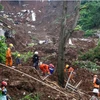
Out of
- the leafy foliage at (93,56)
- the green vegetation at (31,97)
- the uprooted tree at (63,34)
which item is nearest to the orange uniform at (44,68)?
the uprooted tree at (63,34)

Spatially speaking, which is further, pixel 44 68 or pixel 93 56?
pixel 93 56

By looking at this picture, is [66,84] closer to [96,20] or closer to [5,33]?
[5,33]

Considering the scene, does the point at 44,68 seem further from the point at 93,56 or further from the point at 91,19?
the point at 91,19

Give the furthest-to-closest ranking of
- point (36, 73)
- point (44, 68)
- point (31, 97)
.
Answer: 1. point (44, 68)
2. point (36, 73)
3. point (31, 97)

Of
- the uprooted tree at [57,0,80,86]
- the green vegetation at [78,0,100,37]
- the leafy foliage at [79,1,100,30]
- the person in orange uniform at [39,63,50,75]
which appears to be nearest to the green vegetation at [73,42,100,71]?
the person in orange uniform at [39,63,50,75]

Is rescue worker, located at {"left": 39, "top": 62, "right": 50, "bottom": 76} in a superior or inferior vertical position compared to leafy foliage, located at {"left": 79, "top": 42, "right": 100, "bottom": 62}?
superior

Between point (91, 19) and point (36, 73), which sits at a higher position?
point (36, 73)

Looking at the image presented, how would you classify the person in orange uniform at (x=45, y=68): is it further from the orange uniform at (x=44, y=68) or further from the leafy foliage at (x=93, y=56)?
the leafy foliage at (x=93, y=56)

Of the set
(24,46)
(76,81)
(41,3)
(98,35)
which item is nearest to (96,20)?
(98,35)

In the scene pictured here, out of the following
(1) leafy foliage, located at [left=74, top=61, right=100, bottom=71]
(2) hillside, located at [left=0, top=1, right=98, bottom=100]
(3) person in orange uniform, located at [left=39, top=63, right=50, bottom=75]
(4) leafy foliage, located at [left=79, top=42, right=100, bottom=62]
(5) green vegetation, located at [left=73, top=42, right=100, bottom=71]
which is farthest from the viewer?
(4) leafy foliage, located at [left=79, top=42, right=100, bottom=62]

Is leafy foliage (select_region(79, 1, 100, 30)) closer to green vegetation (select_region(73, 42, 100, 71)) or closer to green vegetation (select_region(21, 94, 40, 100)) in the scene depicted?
green vegetation (select_region(73, 42, 100, 71))

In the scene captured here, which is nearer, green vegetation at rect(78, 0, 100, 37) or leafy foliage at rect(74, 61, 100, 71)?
leafy foliage at rect(74, 61, 100, 71)

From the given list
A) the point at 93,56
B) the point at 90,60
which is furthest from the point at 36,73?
the point at 93,56

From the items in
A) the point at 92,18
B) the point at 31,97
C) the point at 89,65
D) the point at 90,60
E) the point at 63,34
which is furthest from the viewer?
the point at 92,18
